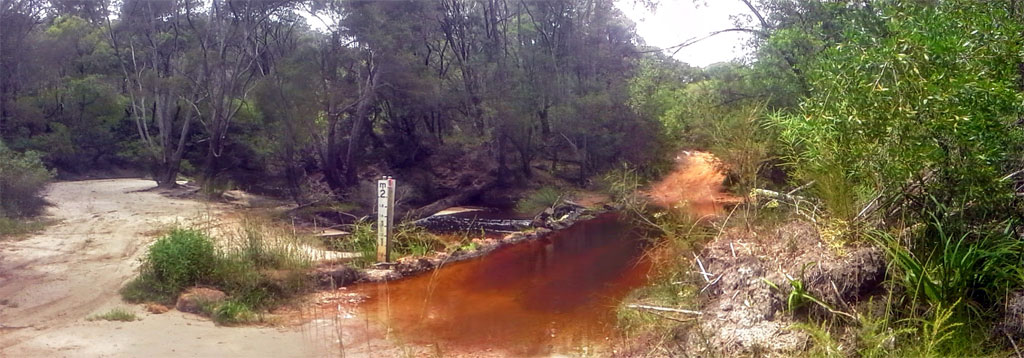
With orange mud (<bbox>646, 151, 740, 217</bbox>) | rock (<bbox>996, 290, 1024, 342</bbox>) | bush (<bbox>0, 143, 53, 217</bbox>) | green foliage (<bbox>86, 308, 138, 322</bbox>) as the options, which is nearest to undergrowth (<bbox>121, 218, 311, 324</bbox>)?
green foliage (<bbox>86, 308, 138, 322</bbox>)

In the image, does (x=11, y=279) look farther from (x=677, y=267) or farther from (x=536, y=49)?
(x=536, y=49)

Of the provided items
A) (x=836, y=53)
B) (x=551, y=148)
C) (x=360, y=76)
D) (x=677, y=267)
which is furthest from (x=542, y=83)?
(x=836, y=53)

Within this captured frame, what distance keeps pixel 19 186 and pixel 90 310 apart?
287 inches

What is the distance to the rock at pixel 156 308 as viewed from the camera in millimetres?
8810

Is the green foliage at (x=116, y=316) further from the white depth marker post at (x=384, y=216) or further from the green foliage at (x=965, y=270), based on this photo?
the green foliage at (x=965, y=270)

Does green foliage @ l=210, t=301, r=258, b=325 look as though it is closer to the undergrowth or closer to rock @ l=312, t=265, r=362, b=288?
the undergrowth

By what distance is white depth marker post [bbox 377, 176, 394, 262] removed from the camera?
482 inches

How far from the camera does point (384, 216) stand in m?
12.4

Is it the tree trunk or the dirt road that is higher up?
the tree trunk

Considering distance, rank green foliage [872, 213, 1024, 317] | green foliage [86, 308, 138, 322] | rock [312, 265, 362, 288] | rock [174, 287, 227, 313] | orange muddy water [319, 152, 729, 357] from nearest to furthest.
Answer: green foliage [872, 213, 1024, 317], green foliage [86, 308, 138, 322], orange muddy water [319, 152, 729, 357], rock [174, 287, 227, 313], rock [312, 265, 362, 288]

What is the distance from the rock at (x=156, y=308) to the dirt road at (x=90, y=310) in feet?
0.33

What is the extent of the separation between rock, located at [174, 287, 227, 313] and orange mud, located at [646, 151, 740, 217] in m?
9.56

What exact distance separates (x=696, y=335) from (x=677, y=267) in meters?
2.63

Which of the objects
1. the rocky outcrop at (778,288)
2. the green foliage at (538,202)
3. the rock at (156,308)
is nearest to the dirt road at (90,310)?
the rock at (156,308)
